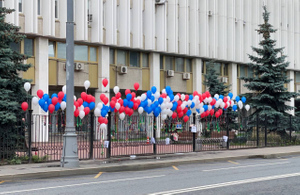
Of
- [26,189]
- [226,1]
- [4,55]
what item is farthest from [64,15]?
[26,189]

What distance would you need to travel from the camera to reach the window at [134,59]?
36.0 metres

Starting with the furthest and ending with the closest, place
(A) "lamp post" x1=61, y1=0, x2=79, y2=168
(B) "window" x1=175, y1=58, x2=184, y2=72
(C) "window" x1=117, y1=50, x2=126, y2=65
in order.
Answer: (B) "window" x1=175, y1=58, x2=184, y2=72, (C) "window" x1=117, y1=50, x2=126, y2=65, (A) "lamp post" x1=61, y1=0, x2=79, y2=168

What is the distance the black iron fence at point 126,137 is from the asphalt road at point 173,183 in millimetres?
3746

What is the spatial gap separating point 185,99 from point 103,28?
1189 centimetres

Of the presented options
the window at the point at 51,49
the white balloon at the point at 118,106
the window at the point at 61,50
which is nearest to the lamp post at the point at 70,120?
the white balloon at the point at 118,106

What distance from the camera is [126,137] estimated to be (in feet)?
67.9

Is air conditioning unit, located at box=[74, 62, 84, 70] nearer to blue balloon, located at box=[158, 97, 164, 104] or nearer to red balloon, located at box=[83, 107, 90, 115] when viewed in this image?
blue balloon, located at box=[158, 97, 164, 104]

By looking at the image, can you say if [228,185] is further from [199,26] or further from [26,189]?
[199,26]

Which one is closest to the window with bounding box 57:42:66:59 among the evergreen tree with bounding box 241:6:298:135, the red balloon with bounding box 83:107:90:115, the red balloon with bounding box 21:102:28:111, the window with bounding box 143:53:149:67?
the window with bounding box 143:53:149:67

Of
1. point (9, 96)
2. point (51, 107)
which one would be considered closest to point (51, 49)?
point (51, 107)

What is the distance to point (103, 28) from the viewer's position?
33.1 m

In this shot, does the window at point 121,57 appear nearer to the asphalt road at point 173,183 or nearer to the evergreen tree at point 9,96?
the evergreen tree at point 9,96

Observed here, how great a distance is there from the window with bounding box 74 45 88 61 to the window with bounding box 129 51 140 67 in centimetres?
416

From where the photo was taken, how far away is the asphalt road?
1109cm
